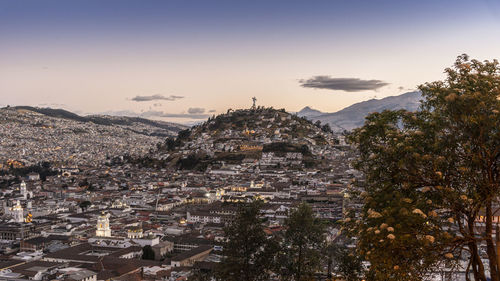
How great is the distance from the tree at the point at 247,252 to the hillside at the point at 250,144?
2678 inches

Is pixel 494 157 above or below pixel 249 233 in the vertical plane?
above

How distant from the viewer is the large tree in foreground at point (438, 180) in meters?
6.70

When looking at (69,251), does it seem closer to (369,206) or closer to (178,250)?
(178,250)

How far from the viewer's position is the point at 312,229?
1625 cm

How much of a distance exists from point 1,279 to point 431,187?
24.1m

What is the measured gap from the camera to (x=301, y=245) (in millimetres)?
16125

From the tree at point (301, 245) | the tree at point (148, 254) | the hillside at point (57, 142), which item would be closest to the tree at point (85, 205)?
the tree at point (148, 254)

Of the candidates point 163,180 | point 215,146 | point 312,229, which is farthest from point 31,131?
point 312,229

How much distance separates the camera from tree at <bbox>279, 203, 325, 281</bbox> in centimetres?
1579

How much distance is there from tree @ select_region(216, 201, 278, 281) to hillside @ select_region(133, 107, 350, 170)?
68011 millimetres

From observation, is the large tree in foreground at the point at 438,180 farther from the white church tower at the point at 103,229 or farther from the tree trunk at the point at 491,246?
the white church tower at the point at 103,229

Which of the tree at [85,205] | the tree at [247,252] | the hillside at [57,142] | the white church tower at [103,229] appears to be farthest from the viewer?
the hillside at [57,142]

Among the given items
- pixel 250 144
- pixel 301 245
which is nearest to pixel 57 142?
pixel 250 144

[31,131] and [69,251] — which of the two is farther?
[31,131]
